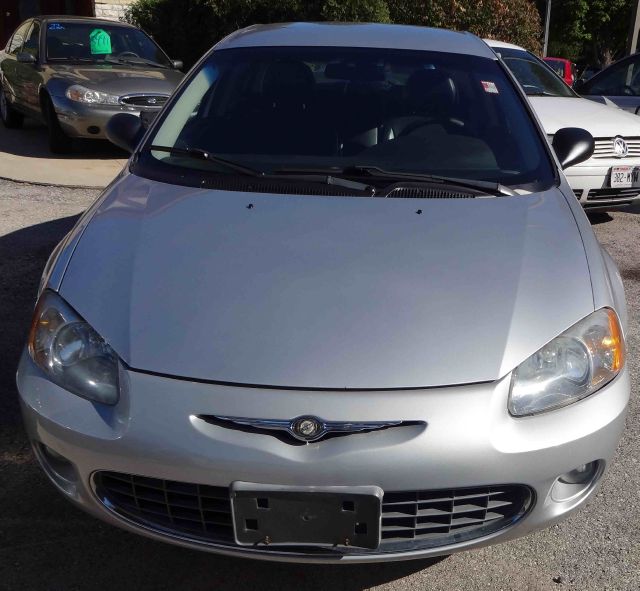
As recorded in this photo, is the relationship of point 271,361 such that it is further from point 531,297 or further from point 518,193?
point 518,193

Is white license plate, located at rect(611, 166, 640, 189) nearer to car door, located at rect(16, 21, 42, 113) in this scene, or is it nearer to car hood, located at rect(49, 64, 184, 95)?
car hood, located at rect(49, 64, 184, 95)

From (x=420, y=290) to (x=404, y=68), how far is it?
1615 millimetres

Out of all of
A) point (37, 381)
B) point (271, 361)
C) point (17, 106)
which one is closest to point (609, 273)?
point (271, 361)

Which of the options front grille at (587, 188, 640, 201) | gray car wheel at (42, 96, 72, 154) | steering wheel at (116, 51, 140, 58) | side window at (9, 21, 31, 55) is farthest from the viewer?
side window at (9, 21, 31, 55)

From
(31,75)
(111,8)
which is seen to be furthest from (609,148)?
(111,8)

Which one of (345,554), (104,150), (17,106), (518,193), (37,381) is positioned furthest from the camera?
(17,106)

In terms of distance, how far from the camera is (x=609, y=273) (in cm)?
281

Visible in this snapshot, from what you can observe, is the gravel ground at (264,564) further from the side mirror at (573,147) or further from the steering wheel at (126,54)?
the steering wheel at (126,54)

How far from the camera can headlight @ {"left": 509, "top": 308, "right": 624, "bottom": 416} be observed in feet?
7.23

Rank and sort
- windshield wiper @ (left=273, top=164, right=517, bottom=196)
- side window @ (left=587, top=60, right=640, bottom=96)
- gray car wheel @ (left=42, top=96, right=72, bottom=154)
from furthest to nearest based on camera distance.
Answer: gray car wheel @ (left=42, top=96, right=72, bottom=154) → side window @ (left=587, top=60, right=640, bottom=96) → windshield wiper @ (left=273, top=164, right=517, bottom=196)

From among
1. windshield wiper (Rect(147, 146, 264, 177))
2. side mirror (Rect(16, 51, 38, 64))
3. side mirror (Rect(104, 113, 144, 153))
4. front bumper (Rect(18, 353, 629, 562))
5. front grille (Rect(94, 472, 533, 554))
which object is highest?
windshield wiper (Rect(147, 146, 264, 177))

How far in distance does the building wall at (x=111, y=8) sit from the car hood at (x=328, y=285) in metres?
18.5

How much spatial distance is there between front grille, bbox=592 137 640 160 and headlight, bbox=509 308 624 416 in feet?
13.6

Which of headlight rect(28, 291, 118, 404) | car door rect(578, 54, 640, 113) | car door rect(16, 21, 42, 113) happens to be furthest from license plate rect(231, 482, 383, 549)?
car door rect(16, 21, 42, 113)
